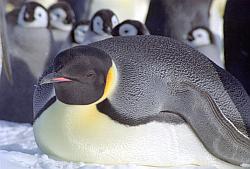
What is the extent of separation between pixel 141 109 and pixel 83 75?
224 mm

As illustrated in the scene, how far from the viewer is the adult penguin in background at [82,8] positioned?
6.70m

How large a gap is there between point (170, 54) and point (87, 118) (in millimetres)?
389

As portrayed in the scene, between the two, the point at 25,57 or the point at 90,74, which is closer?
the point at 90,74

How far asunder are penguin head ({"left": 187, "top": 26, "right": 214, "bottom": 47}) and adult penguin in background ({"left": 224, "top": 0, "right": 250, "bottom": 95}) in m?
0.45

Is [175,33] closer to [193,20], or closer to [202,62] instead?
[193,20]

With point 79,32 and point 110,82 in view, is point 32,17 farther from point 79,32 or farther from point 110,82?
point 110,82

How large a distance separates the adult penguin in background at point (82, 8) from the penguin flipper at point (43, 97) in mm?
3842

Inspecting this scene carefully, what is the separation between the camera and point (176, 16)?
5.03 m

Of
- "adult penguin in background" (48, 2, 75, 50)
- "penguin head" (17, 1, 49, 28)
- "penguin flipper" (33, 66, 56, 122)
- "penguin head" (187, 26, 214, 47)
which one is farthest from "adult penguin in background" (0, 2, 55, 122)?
"penguin flipper" (33, 66, 56, 122)

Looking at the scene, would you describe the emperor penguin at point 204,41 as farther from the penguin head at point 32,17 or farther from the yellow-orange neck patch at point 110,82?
the yellow-orange neck patch at point 110,82

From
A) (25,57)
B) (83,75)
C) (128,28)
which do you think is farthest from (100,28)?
(83,75)

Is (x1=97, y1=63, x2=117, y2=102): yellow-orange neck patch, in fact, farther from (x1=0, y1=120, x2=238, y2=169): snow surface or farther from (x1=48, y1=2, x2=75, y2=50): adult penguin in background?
(x1=48, y1=2, x2=75, y2=50): adult penguin in background

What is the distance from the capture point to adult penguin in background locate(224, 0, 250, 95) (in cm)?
417

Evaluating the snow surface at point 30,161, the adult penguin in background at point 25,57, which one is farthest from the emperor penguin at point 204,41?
the snow surface at point 30,161
